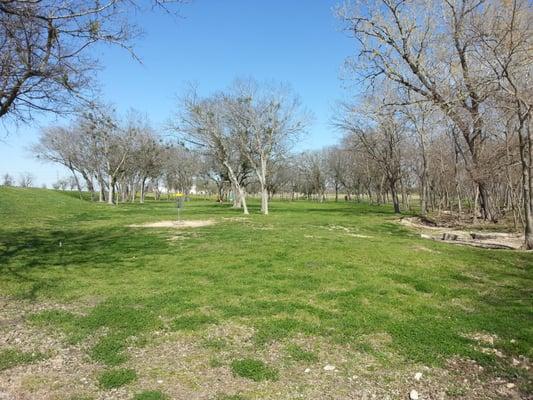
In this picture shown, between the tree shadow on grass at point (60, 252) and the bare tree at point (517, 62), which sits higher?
the bare tree at point (517, 62)

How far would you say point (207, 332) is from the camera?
586 centimetres

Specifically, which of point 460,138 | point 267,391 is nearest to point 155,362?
point 267,391

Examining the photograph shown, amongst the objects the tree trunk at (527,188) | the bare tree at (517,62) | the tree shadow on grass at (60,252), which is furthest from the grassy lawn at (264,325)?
the bare tree at (517,62)

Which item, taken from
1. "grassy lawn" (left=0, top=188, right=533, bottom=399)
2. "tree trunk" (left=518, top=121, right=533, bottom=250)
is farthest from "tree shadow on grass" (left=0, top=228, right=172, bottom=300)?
"tree trunk" (left=518, top=121, right=533, bottom=250)

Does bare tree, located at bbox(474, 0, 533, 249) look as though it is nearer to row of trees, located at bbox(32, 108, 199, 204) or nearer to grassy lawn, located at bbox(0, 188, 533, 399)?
grassy lawn, located at bbox(0, 188, 533, 399)

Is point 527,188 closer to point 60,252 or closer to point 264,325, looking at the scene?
point 264,325

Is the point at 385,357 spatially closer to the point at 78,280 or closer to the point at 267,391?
the point at 267,391

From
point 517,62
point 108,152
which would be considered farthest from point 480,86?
point 108,152

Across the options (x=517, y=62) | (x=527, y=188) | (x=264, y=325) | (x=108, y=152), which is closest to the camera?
(x=264, y=325)

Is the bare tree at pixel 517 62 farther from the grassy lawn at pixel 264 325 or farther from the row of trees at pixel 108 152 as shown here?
the row of trees at pixel 108 152

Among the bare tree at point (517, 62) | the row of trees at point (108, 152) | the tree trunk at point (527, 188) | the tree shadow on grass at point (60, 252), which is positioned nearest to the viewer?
the tree shadow on grass at point (60, 252)

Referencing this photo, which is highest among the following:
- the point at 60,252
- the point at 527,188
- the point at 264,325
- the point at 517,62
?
the point at 517,62

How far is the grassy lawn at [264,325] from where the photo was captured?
4570 mm

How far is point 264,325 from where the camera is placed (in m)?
6.11
